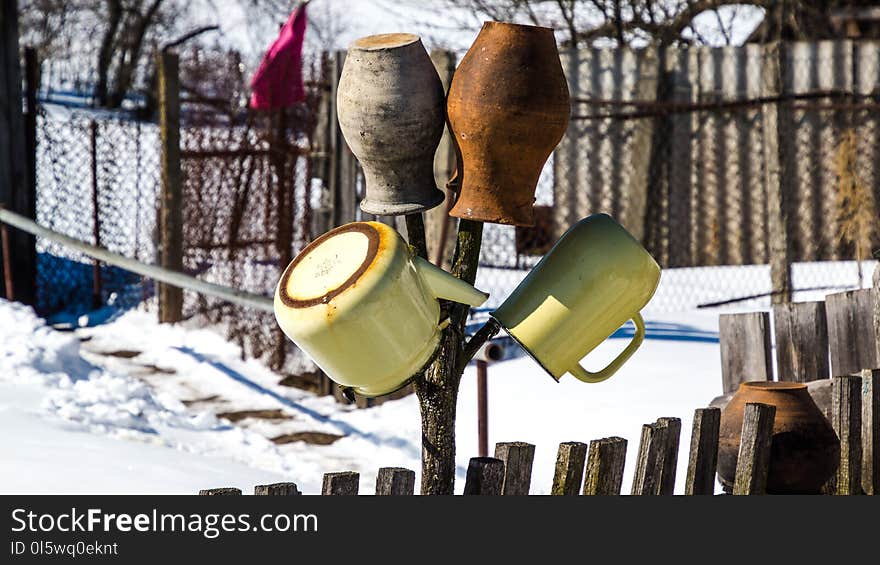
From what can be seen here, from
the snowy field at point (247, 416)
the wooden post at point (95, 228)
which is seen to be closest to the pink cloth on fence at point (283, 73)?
the snowy field at point (247, 416)

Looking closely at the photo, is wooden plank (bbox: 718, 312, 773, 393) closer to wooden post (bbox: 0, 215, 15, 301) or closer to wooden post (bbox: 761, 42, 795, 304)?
wooden post (bbox: 761, 42, 795, 304)

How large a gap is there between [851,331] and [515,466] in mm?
2043

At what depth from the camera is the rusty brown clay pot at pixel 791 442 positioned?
8.87 ft

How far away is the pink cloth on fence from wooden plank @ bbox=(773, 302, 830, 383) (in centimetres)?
373

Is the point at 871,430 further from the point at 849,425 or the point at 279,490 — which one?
the point at 279,490

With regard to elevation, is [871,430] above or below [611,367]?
below

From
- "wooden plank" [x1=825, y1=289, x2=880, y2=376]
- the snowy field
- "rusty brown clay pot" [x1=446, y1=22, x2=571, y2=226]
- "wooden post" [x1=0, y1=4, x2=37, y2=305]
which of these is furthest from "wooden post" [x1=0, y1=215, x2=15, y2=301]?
"rusty brown clay pot" [x1=446, y1=22, x2=571, y2=226]

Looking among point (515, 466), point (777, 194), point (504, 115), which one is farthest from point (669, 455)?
point (777, 194)

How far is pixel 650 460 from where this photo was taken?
232 cm

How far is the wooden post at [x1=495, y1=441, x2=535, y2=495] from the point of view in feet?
6.47

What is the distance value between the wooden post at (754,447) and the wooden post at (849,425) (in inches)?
18.3

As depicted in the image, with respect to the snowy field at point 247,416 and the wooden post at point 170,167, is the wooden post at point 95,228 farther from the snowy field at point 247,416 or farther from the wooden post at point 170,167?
the snowy field at point 247,416

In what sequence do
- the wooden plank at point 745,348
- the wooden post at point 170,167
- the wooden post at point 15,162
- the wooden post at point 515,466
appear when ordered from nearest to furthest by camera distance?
the wooden post at point 515,466
the wooden plank at point 745,348
the wooden post at point 170,167
the wooden post at point 15,162

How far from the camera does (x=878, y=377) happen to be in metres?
2.88
